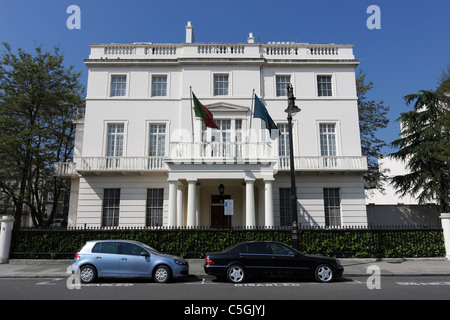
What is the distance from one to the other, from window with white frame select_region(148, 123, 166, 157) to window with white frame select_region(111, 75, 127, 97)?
11.2 feet

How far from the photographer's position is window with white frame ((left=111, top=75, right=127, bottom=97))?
2178 centimetres

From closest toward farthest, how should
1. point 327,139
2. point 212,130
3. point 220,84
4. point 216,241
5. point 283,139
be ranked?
point 216,241
point 212,130
point 327,139
point 283,139
point 220,84

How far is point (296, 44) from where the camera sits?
22.4 m

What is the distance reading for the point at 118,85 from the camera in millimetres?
21891

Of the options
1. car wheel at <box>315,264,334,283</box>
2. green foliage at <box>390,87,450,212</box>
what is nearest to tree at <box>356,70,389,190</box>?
green foliage at <box>390,87,450,212</box>

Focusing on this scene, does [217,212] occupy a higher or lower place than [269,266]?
higher

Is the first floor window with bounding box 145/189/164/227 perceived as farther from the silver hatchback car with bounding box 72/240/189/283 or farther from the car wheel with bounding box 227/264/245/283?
the car wheel with bounding box 227/264/245/283

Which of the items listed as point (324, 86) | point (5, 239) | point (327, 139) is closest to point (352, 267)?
point (327, 139)

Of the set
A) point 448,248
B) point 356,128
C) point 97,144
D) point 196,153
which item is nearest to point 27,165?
point 97,144

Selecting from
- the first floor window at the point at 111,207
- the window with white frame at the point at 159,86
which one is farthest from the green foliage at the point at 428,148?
the first floor window at the point at 111,207

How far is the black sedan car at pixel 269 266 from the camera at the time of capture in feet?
34.6

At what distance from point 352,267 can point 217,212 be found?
9794 mm

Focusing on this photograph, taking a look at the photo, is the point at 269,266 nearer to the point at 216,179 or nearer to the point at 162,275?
the point at 162,275
